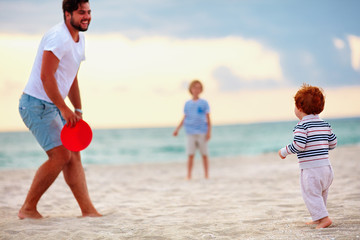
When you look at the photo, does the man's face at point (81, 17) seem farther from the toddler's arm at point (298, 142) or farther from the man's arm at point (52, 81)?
A: the toddler's arm at point (298, 142)

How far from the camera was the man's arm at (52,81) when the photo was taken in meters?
3.30

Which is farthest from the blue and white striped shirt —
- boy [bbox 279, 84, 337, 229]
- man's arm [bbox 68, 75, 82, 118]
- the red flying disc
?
man's arm [bbox 68, 75, 82, 118]

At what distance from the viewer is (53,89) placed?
3326mm

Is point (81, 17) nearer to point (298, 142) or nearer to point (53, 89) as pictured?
point (53, 89)

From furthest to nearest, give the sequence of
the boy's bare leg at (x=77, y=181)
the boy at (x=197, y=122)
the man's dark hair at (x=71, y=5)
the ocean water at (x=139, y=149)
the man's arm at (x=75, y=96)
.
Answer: the ocean water at (x=139, y=149) < the boy at (x=197, y=122) < the man's arm at (x=75, y=96) < the boy's bare leg at (x=77, y=181) < the man's dark hair at (x=71, y=5)

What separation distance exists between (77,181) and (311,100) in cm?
225

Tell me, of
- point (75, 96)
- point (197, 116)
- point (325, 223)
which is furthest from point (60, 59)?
point (197, 116)

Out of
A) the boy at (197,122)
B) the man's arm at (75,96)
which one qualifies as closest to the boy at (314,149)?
the man's arm at (75,96)

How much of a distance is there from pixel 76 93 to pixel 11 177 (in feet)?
16.5

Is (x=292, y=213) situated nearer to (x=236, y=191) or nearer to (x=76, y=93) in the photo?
(x=236, y=191)

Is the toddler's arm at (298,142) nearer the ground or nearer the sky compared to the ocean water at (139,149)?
nearer the sky

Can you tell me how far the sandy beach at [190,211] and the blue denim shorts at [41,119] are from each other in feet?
2.46

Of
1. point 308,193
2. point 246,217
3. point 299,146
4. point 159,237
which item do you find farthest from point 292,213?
point 159,237

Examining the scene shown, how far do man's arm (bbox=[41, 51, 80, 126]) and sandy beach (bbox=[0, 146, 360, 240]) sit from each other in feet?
3.26
